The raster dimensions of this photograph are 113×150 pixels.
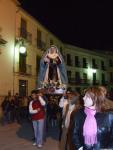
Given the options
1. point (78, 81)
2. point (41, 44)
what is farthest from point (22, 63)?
point (78, 81)

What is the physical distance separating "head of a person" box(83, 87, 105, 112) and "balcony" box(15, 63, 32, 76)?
2409 cm

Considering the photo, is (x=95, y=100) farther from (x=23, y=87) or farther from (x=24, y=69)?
(x=24, y=69)

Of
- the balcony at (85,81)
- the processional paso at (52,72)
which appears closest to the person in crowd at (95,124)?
the processional paso at (52,72)

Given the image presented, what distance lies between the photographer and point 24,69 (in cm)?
3058

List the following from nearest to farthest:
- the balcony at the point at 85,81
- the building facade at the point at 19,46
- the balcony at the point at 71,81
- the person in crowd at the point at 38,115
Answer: the person in crowd at the point at 38,115 < the building facade at the point at 19,46 < the balcony at the point at 71,81 < the balcony at the point at 85,81

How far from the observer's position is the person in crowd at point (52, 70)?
13620 millimetres

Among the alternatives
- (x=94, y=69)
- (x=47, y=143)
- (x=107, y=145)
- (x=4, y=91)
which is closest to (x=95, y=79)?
(x=94, y=69)

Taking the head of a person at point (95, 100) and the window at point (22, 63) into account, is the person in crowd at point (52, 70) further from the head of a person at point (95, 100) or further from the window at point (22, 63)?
the window at point (22, 63)

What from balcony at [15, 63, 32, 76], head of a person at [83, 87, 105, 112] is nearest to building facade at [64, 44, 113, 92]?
balcony at [15, 63, 32, 76]

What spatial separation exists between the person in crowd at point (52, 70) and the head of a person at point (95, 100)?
9.09m

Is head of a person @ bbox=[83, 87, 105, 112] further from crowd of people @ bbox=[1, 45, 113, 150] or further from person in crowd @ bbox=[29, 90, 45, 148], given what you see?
person in crowd @ bbox=[29, 90, 45, 148]

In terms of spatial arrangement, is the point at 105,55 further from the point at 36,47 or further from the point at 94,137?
the point at 94,137

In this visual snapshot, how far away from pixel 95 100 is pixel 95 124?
12.0 inches

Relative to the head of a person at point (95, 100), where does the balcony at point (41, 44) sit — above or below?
above
